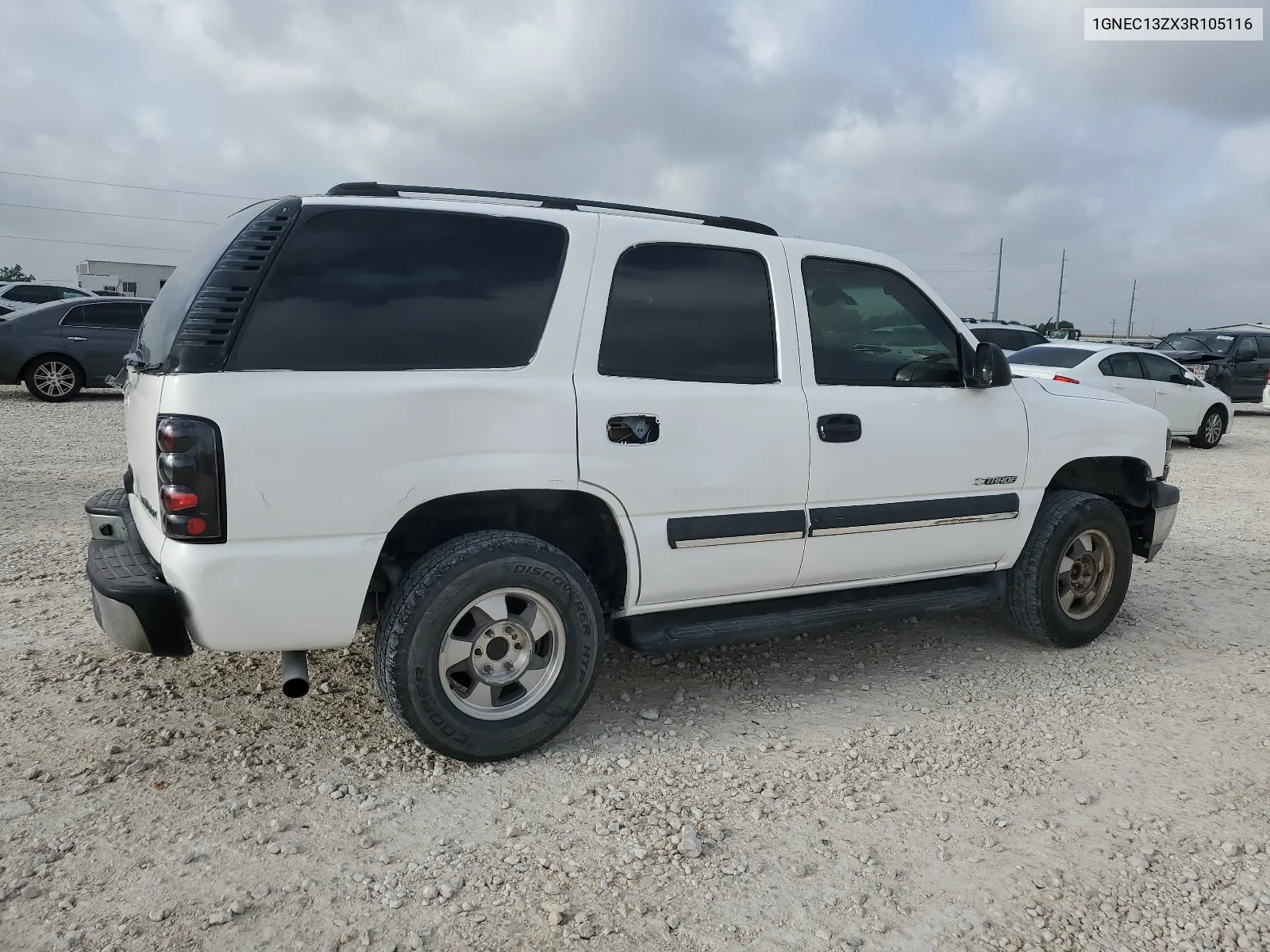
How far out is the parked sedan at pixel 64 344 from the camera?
1354cm

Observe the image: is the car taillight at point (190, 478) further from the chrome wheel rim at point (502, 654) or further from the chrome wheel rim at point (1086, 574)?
Result: the chrome wheel rim at point (1086, 574)

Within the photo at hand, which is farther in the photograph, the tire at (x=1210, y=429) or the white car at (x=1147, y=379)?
the tire at (x=1210, y=429)

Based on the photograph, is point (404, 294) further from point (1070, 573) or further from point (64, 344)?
point (64, 344)

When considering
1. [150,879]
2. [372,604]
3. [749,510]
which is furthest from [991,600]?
[150,879]

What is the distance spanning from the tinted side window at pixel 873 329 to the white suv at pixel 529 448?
13 millimetres

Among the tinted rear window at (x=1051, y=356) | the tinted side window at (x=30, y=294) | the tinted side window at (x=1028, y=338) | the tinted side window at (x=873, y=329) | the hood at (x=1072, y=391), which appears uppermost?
the tinted side window at (x=30, y=294)

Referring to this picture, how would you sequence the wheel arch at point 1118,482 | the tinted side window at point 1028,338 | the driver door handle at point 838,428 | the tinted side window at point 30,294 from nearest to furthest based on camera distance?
the driver door handle at point 838,428
the wheel arch at point 1118,482
the tinted side window at point 1028,338
the tinted side window at point 30,294

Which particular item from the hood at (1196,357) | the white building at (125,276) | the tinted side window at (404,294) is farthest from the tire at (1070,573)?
the white building at (125,276)

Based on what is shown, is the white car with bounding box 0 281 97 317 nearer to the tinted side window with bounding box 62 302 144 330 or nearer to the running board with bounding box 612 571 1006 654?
the tinted side window with bounding box 62 302 144 330

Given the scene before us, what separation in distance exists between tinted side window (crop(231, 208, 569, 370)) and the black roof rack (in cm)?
21

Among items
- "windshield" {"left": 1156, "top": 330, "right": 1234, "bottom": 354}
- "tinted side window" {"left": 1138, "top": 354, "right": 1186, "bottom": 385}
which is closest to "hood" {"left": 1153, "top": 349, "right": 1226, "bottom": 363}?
"windshield" {"left": 1156, "top": 330, "right": 1234, "bottom": 354}

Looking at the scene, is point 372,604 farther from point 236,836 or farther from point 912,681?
point 912,681

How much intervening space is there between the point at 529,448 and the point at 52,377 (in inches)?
524

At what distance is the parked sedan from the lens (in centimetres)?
1354
